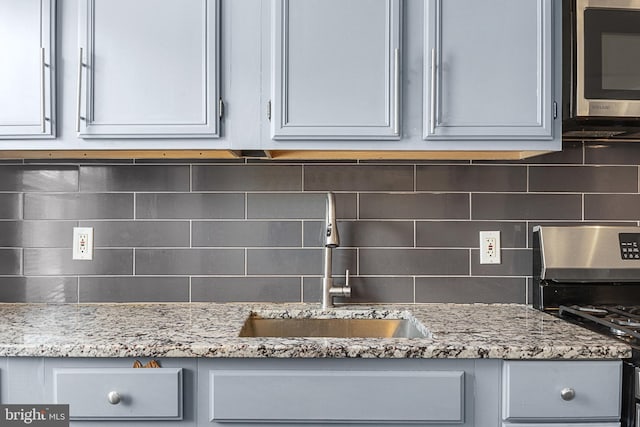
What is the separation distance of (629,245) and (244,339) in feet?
4.38

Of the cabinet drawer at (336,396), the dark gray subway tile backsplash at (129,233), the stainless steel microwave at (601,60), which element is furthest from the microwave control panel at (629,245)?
the dark gray subway tile backsplash at (129,233)

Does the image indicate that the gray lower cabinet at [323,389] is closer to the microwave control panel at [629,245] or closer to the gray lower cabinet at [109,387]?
the gray lower cabinet at [109,387]

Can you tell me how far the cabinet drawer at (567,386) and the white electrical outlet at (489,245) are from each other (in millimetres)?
630

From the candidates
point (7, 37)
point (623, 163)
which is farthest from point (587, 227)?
point (7, 37)

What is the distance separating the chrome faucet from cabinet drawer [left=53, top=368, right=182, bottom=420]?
631 mm

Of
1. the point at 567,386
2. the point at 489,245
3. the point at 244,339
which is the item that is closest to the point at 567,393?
the point at 567,386

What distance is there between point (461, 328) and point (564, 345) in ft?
0.92

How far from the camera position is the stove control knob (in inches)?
53.3

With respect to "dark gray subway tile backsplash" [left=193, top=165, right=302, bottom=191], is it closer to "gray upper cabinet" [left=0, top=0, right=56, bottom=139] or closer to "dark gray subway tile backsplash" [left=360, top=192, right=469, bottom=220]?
"dark gray subway tile backsplash" [left=360, top=192, right=469, bottom=220]

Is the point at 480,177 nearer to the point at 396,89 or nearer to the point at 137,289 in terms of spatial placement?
the point at 396,89

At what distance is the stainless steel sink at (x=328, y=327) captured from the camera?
6.08 feet

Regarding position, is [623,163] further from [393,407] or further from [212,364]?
[212,364]

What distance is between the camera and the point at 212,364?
4.50 ft

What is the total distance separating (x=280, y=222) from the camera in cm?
195
